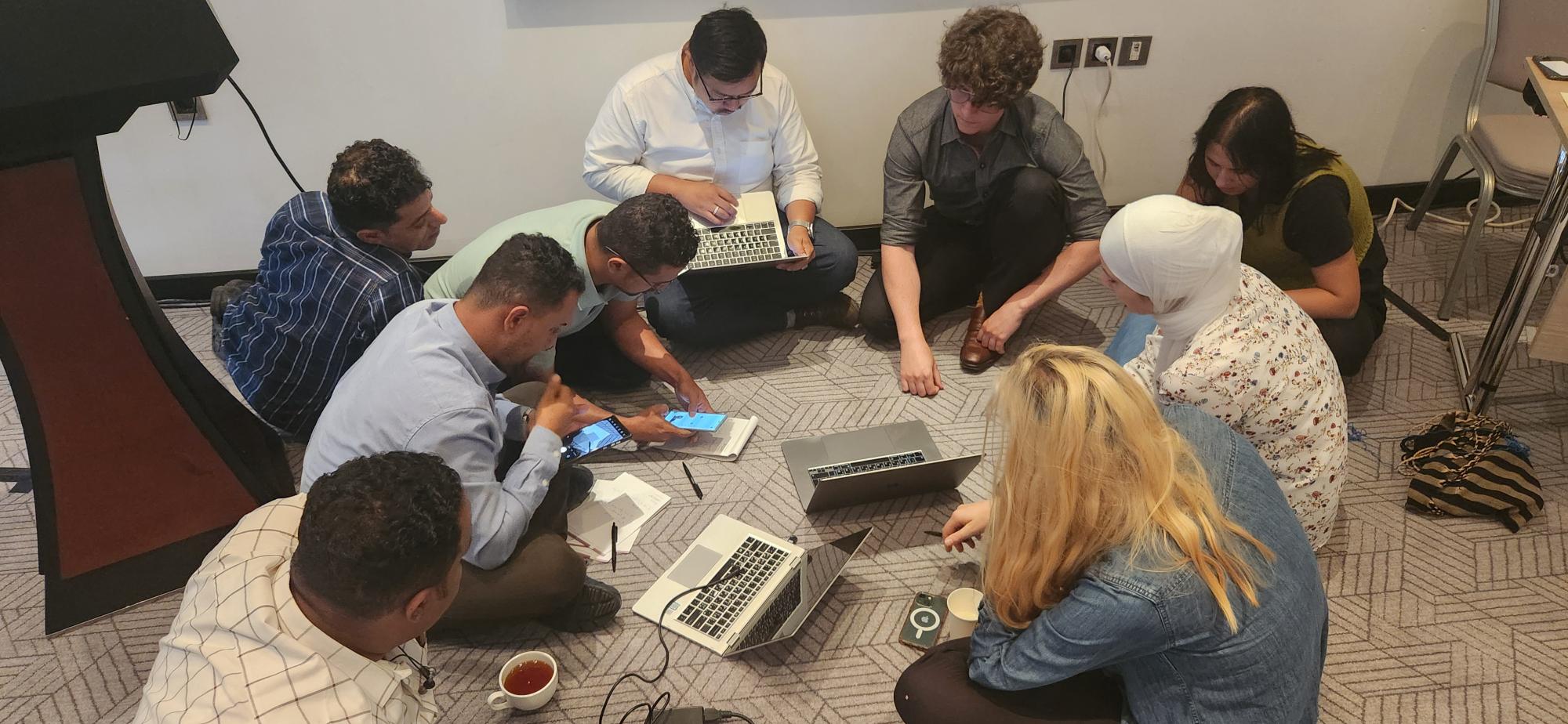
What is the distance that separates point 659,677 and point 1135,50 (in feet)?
7.14

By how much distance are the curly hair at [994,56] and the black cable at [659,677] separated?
1.21 m

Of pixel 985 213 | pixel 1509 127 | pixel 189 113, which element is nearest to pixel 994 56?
→ pixel 985 213

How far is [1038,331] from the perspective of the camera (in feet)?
8.57

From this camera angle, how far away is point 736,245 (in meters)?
2.33

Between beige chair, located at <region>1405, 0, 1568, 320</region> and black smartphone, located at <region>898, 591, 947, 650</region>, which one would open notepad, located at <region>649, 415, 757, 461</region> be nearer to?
black smartphone, located at <region>898, 591, 947, 650</region>

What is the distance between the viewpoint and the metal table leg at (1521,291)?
2.04 metres

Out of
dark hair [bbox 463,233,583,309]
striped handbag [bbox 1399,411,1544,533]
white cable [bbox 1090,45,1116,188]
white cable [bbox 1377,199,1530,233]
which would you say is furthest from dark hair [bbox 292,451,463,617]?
white cable [bbox 1377,199,1530,233]

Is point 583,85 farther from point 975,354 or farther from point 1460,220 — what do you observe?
point 1460,220

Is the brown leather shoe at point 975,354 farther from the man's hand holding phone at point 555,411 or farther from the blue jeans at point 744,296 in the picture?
the man's hand holding phone at point 555,411

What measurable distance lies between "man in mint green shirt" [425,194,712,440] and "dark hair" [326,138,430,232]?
220 millimetres

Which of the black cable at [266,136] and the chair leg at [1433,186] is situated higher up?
the black cable at [266,136]

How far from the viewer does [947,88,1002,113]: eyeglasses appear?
7.00 feet

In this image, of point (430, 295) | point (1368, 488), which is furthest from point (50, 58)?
point (1368, 488)

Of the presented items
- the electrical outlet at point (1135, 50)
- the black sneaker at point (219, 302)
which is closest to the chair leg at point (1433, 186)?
the electrical outlet at point (1135, 50)
